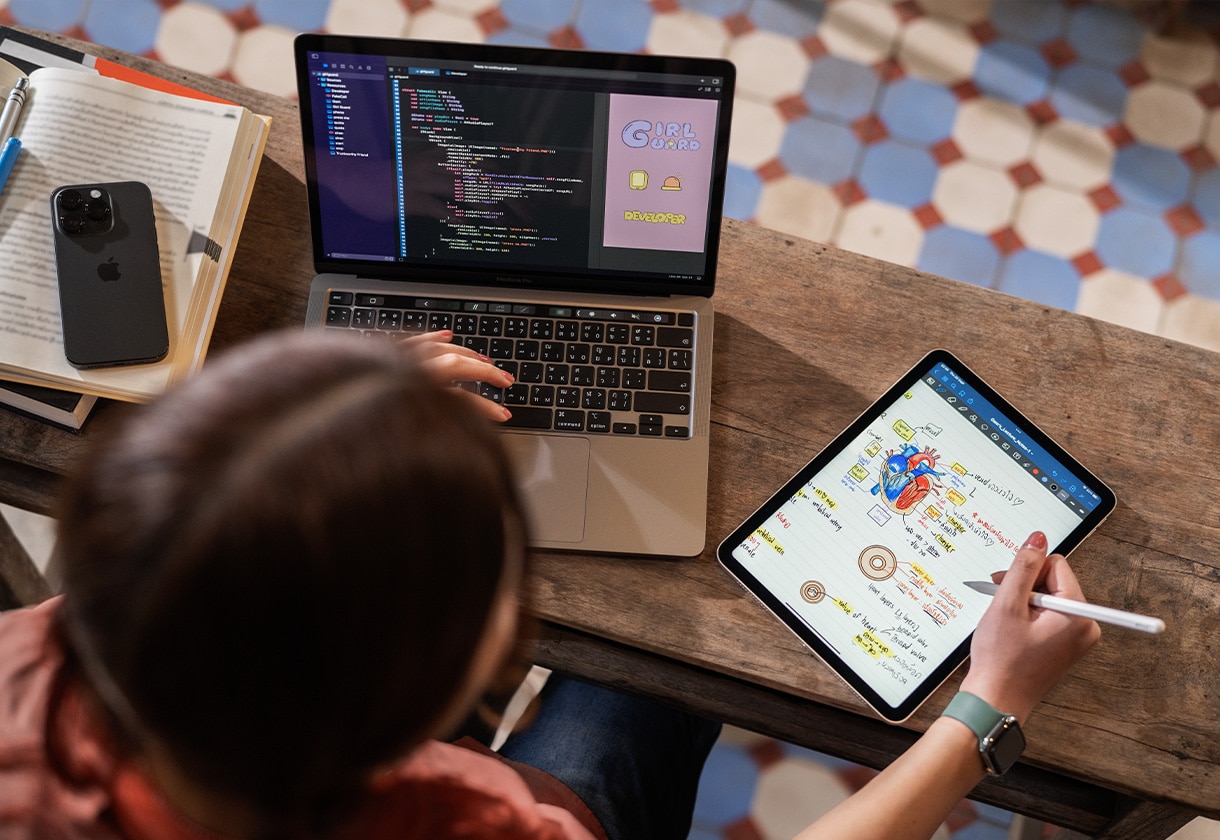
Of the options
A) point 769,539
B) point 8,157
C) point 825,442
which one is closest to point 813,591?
point 769,539

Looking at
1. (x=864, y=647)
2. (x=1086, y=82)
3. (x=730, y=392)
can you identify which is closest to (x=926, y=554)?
(x=864, y=647)

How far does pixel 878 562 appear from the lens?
105 cm

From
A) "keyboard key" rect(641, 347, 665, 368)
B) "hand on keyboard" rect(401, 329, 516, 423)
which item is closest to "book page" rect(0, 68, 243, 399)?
"hand on keyboard" rect(401, 329, 516, 423)

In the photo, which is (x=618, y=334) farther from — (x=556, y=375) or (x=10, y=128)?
(x=10, y=128)

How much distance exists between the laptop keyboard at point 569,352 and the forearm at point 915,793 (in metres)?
0.41

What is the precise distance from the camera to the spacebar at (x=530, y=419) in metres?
1.11

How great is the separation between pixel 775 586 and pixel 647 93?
543 mm

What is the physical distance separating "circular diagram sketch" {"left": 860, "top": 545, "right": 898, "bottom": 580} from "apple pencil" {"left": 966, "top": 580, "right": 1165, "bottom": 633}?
0.08m

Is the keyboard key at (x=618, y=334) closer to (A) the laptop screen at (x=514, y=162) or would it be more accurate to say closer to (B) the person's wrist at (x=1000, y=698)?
(A) the laptop screen at (x=514, y=162)

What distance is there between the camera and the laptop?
104 cm

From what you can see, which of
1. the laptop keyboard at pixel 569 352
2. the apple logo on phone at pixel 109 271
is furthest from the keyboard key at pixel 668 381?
the apple logo on phone at pixel 109 271

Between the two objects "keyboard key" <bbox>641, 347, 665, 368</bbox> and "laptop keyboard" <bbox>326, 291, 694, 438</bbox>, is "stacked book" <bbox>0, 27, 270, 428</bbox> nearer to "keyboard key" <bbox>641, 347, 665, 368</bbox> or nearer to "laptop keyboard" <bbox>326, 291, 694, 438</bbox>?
"laptop keyboard" <bbox>326, 291, 694, 438</bbox>

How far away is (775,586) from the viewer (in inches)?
41.5

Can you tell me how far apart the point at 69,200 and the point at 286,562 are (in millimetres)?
778
